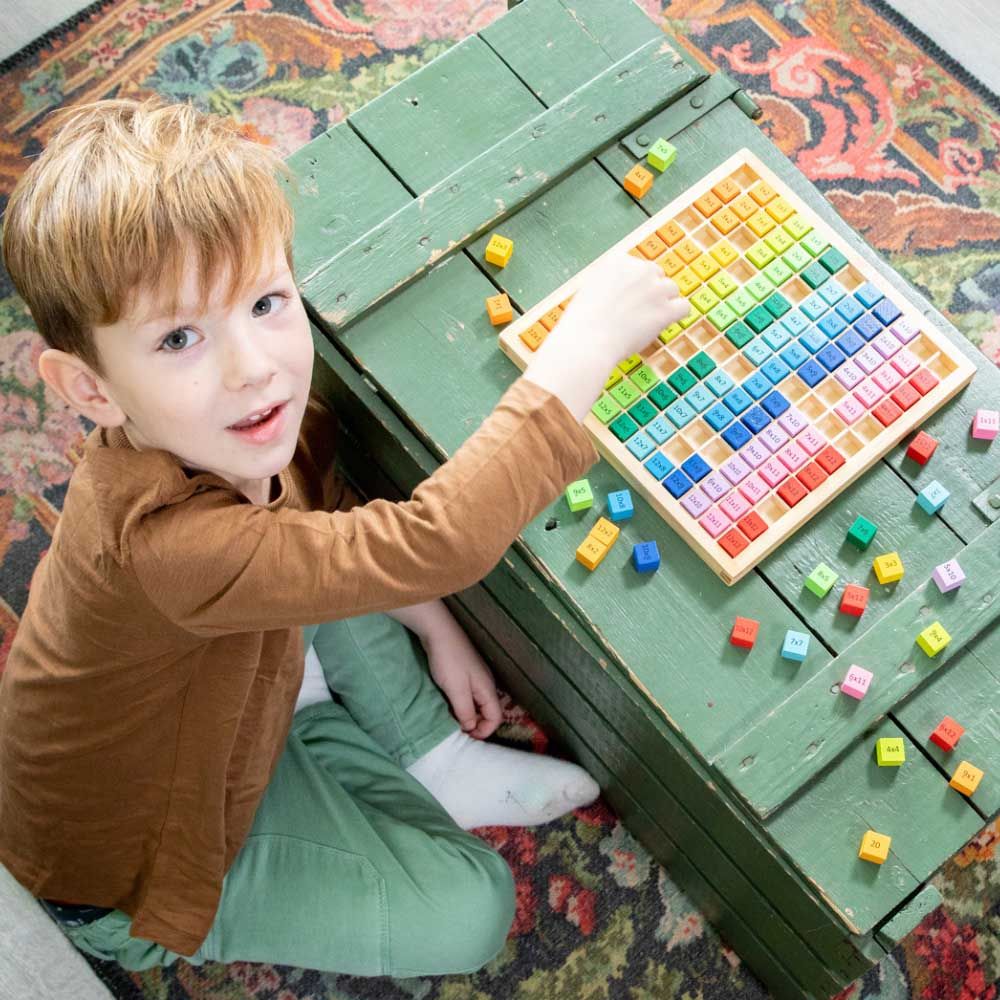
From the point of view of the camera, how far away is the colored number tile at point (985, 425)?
3.45 ft

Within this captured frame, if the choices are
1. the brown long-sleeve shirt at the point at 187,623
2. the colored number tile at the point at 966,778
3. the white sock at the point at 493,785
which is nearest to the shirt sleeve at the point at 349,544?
the brown long-sleeve shirt at the point at 187,623

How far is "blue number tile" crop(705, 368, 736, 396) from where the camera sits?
1041mm

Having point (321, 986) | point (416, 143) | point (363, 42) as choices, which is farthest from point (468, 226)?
point (321, 986)

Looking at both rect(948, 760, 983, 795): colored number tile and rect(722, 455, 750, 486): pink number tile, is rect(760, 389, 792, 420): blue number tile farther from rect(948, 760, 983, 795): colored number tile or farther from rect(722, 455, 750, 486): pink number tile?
rect(948, 760, 983, 795): colored number tile

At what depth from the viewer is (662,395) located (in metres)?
1.04

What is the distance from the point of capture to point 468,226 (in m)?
1.11

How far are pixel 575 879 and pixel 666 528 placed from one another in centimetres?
60

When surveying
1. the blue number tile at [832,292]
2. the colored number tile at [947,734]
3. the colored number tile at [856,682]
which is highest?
the blue number tile at [832,292]

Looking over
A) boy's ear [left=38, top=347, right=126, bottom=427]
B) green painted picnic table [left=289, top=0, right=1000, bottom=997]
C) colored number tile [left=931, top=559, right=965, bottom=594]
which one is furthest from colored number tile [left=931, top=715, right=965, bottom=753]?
boy's ear [left=38, top=347, right=126, bottom=427]

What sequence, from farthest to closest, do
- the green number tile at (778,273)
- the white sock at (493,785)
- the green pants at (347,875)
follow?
the white sock at (493,785) → the green pants at (347,875) → the green number tile at (778,273)

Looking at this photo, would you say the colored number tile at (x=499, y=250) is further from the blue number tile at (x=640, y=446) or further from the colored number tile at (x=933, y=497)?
the colored number tile at (x=933, y=497)

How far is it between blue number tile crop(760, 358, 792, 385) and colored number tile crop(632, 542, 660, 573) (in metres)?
0.19

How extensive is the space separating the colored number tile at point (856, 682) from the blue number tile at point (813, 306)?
321mm

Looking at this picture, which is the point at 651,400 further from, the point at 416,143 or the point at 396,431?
the point at 416,143
